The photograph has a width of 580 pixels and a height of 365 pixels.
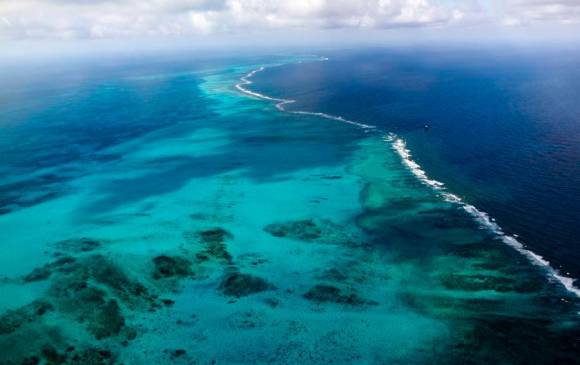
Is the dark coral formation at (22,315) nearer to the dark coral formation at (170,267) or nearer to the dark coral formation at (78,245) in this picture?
the dark coral formation at (170,267)

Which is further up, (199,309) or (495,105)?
(495,105)

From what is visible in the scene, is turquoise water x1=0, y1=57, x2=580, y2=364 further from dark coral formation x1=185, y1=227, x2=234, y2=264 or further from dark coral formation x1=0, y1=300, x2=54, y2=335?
dark coral formation x1=185, y1=227, x2=234, y2=264

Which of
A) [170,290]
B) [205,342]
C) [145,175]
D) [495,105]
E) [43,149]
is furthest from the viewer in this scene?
[495,105]

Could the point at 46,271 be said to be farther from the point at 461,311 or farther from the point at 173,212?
the point at 461,311

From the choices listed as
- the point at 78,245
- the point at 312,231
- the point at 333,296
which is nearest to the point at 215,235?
the point at 312,231

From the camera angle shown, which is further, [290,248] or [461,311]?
[290,248]

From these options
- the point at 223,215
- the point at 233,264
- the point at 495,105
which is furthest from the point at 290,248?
the point at 495,105

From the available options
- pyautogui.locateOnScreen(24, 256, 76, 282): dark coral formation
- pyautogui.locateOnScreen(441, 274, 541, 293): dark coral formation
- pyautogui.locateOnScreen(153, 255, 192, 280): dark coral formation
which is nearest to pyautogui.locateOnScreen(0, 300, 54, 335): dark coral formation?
pyautogui.locateOnScreen(24, 256, 76, 282): dark coral formation

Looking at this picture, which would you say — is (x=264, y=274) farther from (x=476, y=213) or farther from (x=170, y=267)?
(x=476, y=213)
